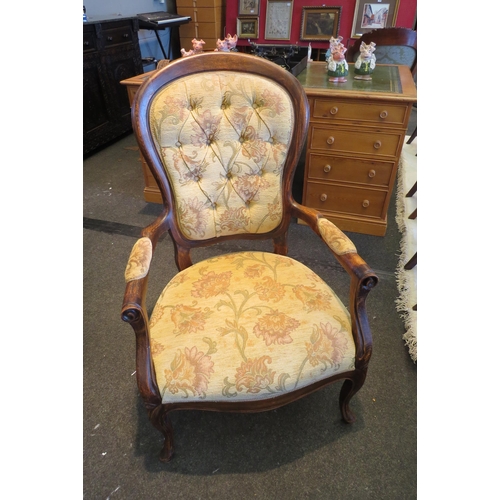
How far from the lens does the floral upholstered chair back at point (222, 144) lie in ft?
3.35

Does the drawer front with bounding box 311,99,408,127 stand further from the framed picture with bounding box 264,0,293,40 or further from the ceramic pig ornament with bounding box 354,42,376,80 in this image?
the framed picture with bounding box 264,0,293,40

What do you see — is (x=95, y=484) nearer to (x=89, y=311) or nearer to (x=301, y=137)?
(x=89, y=311)

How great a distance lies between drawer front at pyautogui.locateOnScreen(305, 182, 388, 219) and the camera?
1.99m

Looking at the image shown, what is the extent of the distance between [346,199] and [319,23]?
334 centimetres

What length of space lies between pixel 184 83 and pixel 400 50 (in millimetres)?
2236

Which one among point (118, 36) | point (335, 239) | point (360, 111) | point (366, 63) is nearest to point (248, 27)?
point (118, 36)

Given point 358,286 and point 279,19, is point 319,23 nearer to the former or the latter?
point 279,19

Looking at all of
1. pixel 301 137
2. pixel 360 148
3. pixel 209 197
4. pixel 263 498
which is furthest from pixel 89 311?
pixel 360 148

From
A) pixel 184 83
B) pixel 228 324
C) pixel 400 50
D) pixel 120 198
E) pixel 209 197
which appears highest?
pixel 400 50

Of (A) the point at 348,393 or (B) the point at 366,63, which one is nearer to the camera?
(A) the point at 348,393

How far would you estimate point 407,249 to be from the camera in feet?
6.32

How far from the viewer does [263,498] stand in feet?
3.32

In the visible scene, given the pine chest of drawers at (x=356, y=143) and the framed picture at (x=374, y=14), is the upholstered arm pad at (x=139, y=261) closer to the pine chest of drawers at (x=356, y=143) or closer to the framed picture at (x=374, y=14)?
the pine chest of drawers at (x=356, y=143)

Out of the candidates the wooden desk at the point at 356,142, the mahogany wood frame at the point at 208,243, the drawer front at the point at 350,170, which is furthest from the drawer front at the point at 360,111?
the mahogany wood frame at the point at 208,243
